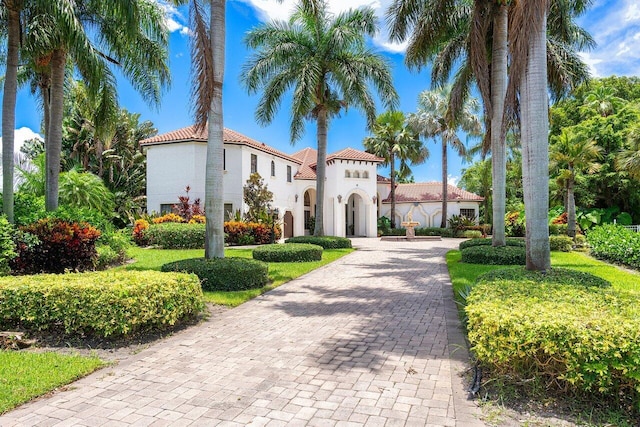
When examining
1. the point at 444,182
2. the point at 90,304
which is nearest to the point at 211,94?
the point at 90,304

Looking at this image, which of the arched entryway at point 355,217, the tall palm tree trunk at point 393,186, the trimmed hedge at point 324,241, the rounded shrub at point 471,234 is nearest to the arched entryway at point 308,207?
the arched entryway at point 355,217

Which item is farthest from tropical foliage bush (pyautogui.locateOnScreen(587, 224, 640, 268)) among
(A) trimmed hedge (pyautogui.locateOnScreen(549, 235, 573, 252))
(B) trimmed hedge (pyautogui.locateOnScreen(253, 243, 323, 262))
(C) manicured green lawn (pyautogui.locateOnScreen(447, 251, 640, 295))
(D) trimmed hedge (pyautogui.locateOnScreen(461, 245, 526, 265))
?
(B) trimmed hedge (pyautogui.locateOnScreen(253, 243, 323, 262))

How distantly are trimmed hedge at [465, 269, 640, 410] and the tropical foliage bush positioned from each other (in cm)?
1137

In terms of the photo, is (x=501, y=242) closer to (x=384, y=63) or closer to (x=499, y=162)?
(x=499, y=162)

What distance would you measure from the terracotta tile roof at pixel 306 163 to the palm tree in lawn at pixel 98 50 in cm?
1904

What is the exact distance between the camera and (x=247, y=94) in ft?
65.0

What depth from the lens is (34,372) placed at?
4.49m

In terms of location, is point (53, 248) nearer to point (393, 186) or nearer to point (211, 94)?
point (211, 94)

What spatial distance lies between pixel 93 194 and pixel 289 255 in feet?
32.1

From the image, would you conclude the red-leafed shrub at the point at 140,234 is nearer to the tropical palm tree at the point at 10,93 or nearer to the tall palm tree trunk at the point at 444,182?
the tropical palm tree at the point at 10,93

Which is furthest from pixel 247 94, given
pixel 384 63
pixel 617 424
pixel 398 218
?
pixel 398 218

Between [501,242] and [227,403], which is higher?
[501,242]

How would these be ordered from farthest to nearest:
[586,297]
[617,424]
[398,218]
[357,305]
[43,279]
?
1. [398,218]
2. [357,305]
3. [43,279]
4. [586,297]
5. [617,424]

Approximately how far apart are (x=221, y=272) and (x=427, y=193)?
33.9 metres
